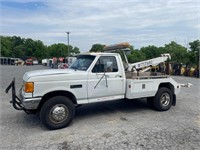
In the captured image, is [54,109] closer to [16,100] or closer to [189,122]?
[16,100]

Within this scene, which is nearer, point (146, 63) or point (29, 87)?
point (29, 87)

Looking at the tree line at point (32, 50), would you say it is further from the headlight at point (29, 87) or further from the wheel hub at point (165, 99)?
the headlight at point (29, 87)

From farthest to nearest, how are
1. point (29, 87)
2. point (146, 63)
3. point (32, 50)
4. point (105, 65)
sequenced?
point (32, 50)
point (146, 63)
point (105, 65)
point (29, 87)

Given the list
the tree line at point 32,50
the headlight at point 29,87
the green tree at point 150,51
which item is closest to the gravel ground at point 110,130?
the headlight at point 29,87

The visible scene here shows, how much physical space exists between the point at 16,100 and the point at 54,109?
1246mm

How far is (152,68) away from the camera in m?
8.52

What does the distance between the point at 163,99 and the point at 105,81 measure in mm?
2414

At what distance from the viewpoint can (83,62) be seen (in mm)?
6223

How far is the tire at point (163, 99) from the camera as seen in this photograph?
693 cm

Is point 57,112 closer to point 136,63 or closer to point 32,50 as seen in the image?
point 136,63

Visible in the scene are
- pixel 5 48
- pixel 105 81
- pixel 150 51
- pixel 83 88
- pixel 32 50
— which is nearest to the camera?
pixel 83 88

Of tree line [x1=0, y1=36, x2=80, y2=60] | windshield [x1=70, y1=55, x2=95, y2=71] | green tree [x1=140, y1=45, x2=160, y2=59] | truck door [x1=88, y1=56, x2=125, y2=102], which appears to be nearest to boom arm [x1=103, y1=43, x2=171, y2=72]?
truck door [x1=88, y1=56, x2=125, y2=102]

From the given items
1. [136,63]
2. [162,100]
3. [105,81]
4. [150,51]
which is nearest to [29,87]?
[105,81]

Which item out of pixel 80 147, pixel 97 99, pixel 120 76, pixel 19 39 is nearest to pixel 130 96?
pixel 120 76
